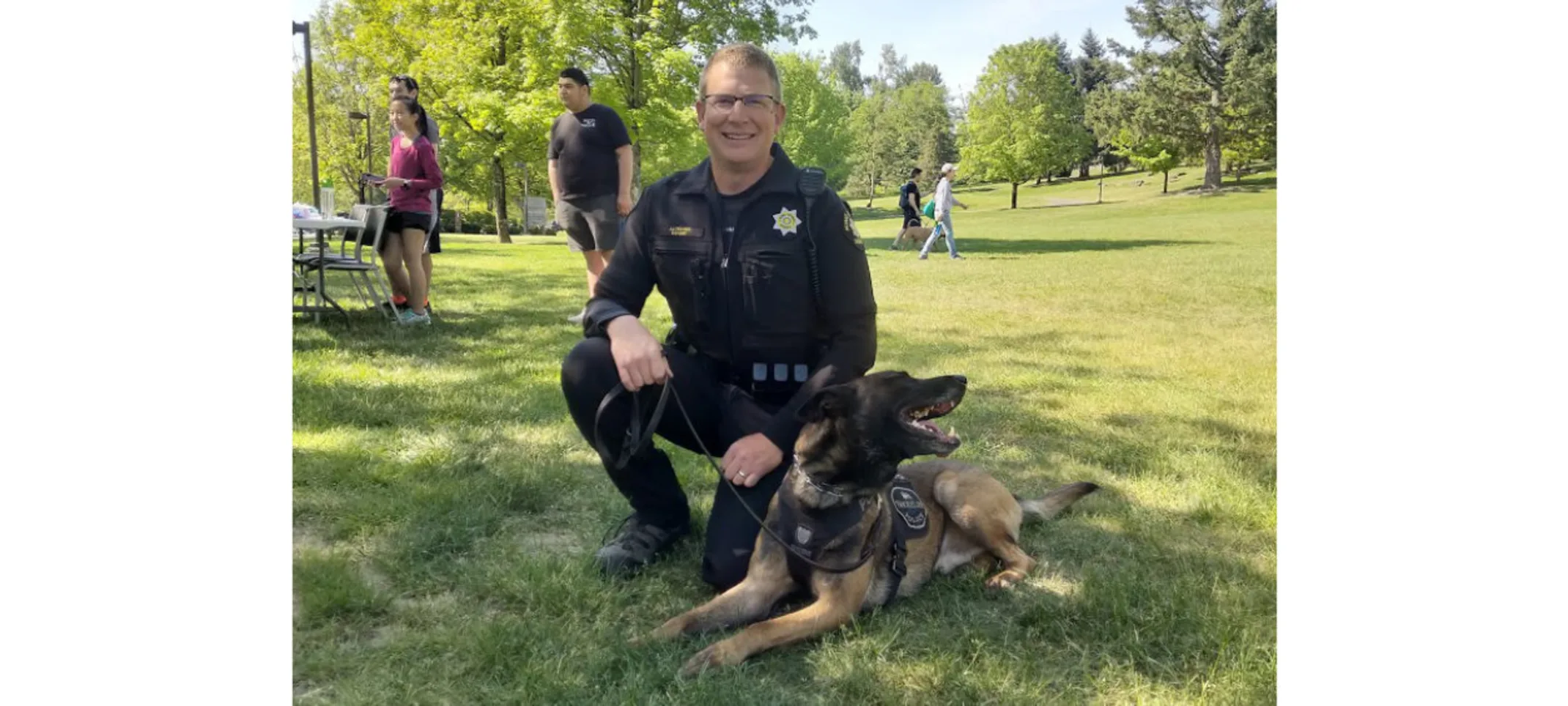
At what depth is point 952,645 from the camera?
2250 mm

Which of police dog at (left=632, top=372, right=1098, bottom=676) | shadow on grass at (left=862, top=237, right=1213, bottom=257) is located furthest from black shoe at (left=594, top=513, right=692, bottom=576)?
shadow on grass at (left=862, top=237, right=1213, bottom=257)

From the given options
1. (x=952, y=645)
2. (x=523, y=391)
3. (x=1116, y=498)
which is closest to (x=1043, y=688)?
(x=952, y=645)

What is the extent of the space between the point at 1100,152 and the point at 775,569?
1801 mm

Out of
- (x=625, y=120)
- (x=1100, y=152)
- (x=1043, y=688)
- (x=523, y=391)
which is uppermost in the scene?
(x=625, y=120)

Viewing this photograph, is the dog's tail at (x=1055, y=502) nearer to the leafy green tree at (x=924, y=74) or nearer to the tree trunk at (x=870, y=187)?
the tree trunk at (x=870, y=187)

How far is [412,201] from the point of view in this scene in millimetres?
6035

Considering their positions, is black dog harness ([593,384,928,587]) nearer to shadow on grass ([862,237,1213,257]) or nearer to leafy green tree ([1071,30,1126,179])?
shadow on grass ([862,237,1213,257])

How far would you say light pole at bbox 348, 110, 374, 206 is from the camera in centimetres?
308

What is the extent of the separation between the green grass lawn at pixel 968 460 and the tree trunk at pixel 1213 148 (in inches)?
3.0

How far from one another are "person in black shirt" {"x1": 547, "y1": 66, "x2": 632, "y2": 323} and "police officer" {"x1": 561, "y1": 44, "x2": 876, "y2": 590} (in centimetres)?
280

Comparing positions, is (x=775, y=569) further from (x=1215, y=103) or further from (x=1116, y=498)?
(x=1215, y=103)

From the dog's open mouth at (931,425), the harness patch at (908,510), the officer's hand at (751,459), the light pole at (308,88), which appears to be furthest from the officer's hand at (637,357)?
the light pole at (308,88)
